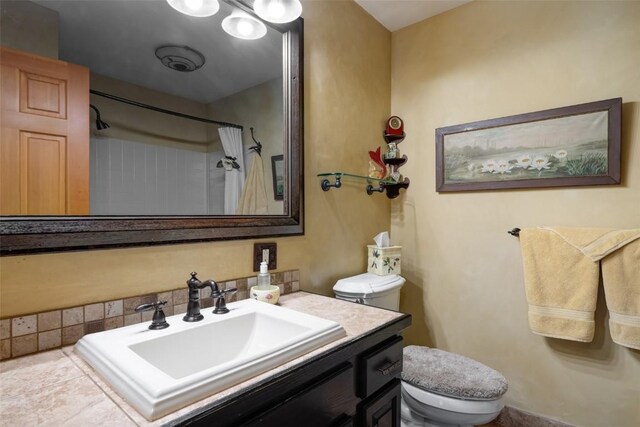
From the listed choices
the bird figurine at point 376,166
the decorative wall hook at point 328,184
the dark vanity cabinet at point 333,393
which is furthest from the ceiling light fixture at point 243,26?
the dark vanity cabinet at point 333,393

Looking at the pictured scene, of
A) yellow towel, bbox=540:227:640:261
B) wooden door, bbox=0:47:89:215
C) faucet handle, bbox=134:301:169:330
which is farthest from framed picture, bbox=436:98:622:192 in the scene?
wooden door, bbox=0:47:89:215

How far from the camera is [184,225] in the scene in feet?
3.56

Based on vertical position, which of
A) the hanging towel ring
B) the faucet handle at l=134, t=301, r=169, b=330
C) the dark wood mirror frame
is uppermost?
the hanging towel ring

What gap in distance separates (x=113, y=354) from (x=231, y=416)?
12.5 inches

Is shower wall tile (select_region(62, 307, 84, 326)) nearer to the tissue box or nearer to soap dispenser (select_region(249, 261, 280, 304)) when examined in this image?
soap dispenser (select_region(249, 261, 280, 304))

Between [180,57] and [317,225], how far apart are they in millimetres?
921

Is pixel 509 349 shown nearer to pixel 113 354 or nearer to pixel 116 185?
pixel 113 354

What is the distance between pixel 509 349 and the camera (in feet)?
5.73

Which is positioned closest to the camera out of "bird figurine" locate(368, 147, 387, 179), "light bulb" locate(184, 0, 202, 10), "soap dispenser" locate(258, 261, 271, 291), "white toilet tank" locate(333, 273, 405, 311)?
"light bulb" locate(184, 0, 202, 10)

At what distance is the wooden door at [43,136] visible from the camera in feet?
2.56

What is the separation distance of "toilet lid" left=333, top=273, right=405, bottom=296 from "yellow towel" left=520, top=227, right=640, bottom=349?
0.67m

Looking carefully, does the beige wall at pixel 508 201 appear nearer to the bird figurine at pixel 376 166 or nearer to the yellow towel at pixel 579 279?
the yellow towel at pixel 579 279

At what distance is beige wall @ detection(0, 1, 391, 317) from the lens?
0.84 meters

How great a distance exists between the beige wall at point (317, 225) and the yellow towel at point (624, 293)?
114 cm
